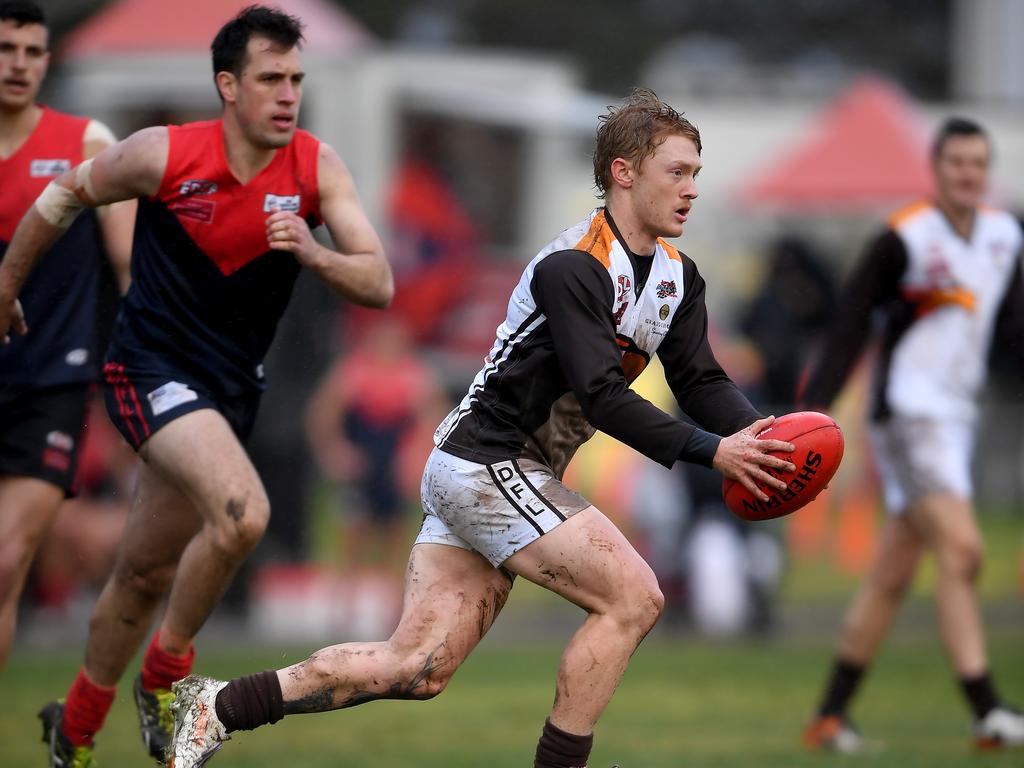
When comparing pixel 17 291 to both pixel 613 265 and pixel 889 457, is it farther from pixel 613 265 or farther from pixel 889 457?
pixel 889 457

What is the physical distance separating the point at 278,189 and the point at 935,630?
33.2ft

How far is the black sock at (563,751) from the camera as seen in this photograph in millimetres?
5418

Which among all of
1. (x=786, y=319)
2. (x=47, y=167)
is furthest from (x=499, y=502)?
(x=786, y=319)

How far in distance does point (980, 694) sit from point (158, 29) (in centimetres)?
880

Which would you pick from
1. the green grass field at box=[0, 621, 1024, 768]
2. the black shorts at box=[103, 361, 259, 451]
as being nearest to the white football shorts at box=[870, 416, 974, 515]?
the green grass field at box=[0, 621, 1024, 768]

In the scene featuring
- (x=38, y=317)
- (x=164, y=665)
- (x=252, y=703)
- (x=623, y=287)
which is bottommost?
(x=164, y=665)

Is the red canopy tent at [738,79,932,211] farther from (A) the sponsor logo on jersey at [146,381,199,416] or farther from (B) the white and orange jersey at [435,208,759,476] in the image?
(A) the sponsor logo on jersey at [146,381,199,416]

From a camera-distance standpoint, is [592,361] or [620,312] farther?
[620,312]

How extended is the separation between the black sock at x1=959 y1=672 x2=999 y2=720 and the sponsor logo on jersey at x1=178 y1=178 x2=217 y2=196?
4.70 metres

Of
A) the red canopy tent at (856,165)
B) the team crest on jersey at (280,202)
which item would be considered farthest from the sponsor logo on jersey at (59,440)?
the red canopy tent at (856,165)

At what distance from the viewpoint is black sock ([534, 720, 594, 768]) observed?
213 inches

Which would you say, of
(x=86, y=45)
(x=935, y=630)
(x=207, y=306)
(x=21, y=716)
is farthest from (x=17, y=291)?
(x=935, y=630)

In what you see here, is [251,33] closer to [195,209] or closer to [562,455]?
[195,209]

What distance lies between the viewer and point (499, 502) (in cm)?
554
